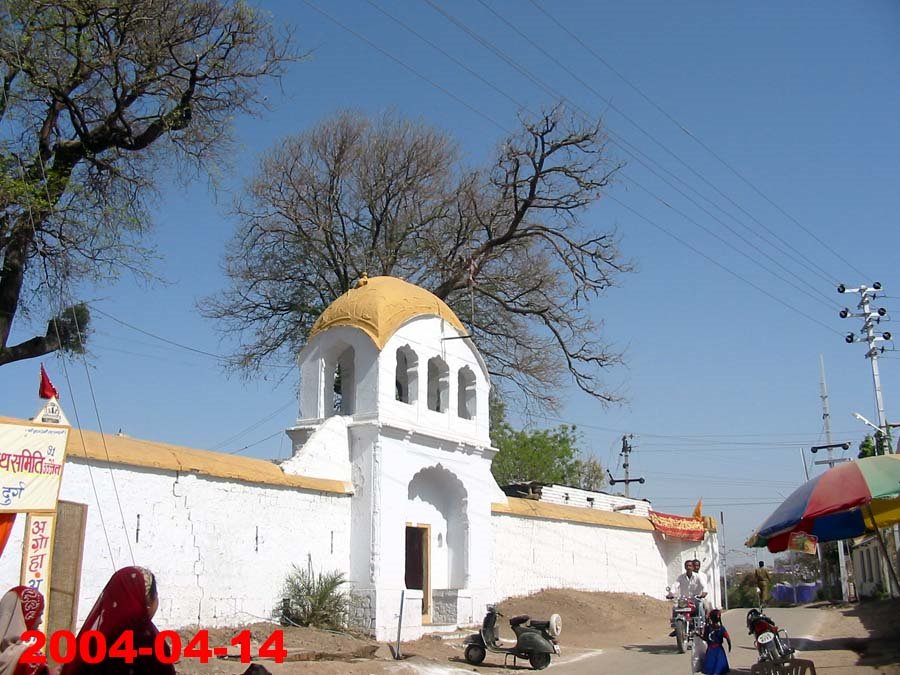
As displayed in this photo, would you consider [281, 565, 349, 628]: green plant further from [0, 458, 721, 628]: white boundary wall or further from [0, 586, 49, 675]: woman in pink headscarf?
[0, 586, 49, 675]: woman in pink headscarf

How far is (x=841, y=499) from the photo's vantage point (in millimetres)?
11891

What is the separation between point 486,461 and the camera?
64.4ft

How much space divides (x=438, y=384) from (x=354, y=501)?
360 cm

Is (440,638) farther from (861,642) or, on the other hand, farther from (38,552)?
(38,552)

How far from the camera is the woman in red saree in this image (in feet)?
15.5

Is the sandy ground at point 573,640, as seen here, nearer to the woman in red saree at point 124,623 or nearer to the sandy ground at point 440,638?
the sandy ground at point 440,638

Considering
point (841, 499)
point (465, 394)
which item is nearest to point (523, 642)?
point (841, 499)

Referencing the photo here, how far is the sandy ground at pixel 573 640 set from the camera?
12.0 m

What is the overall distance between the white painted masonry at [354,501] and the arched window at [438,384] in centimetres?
4

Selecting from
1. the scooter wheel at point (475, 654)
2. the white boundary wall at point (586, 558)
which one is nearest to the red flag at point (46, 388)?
the scooter wheel at point (475, 654)

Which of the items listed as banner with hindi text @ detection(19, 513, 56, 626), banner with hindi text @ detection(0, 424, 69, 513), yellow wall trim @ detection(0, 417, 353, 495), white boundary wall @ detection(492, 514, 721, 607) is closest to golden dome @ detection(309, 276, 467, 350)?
yellow wall trim @ detection(0, 417, 353, 495)

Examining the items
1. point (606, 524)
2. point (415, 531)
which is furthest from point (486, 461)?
point (606, 524)

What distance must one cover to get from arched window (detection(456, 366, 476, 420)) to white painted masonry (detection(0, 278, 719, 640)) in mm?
33

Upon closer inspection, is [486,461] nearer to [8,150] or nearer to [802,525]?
[802,525]
